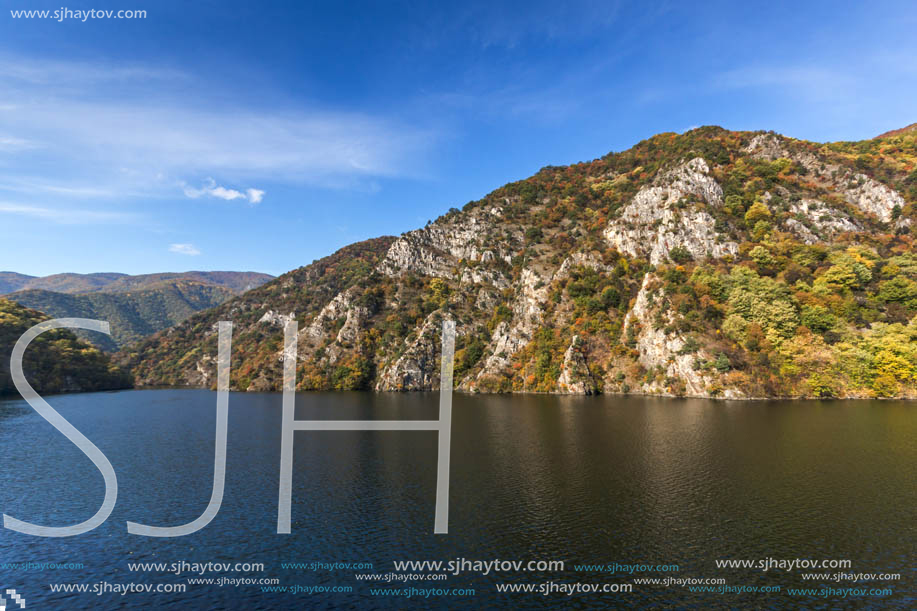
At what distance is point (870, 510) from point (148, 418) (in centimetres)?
11288

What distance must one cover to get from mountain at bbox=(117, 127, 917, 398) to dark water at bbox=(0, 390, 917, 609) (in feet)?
99.2

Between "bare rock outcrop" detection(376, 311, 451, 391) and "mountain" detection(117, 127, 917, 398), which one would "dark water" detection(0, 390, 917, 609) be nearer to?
"mountain" detection(117, 127, 917, 398)

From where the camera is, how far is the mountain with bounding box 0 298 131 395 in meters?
132

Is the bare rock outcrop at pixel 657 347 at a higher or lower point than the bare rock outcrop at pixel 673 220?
lower

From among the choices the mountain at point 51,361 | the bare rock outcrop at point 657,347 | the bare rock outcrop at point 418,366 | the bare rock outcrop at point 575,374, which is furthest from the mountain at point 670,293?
the mountain at point 51,361

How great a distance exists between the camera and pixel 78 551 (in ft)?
94.1

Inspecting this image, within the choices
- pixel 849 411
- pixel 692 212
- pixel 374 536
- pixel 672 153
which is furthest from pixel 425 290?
pixel 374 536

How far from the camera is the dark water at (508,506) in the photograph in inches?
955

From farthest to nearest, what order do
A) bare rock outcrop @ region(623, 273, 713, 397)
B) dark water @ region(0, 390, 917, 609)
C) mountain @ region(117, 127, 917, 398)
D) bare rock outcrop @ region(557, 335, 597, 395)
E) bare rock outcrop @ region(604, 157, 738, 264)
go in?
1. bare rock outcrop @ region(604, 157, 738, 264)
2. bare rock outcrop @ region(557, 335, 597, 395)
3. bare rock outcrop @ region(623, 273, 713, 397)
4. mountain @ region(117, 127, 917, 398)
5. dark water @ region(0, 390, 917, 609)

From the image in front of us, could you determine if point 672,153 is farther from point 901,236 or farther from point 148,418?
point 148,418

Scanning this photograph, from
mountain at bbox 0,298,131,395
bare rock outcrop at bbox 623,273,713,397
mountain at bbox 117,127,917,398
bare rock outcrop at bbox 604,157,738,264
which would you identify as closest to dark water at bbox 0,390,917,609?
mountain at bbox 117,127,917,398

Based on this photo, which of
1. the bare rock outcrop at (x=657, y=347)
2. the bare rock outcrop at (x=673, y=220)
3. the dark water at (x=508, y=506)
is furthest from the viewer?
the bare rock outcrop at (x=673, y=220)

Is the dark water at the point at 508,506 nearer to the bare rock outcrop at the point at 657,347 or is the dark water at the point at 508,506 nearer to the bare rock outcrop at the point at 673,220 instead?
the bare rock outcrop at the point at 657,347

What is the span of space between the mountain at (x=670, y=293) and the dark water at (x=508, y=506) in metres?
30.2
